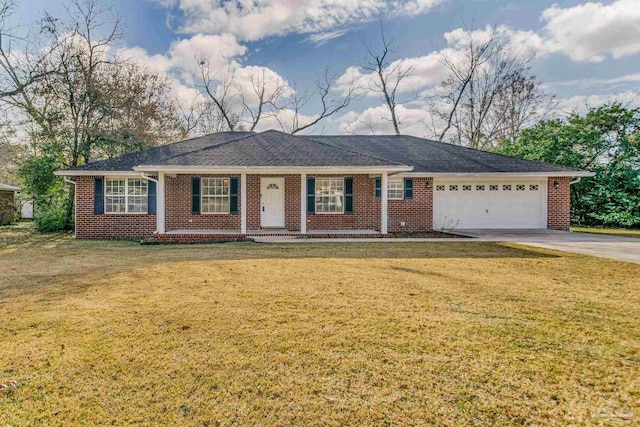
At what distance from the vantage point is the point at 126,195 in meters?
13.1

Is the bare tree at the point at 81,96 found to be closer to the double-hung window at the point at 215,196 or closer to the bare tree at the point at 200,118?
the double-hung window at the point at 215,196

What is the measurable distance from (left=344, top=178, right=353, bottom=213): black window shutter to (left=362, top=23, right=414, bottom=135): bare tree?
637 inches

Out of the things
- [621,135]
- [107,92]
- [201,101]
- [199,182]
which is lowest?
[199,182]

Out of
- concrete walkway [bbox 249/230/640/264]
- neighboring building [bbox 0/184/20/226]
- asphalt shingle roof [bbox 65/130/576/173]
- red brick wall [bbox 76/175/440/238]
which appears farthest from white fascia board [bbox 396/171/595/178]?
neighboring building [bbox 0/184/20/226]

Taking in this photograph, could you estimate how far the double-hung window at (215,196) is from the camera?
43.8ft

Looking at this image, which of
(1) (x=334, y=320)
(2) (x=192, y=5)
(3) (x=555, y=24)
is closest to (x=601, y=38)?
(3) (x=555, y=24)

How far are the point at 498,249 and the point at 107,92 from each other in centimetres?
1868

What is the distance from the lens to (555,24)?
1788cm

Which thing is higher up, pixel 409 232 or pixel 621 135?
pixel 621 135

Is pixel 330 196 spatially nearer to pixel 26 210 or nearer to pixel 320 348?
pixel 320 348

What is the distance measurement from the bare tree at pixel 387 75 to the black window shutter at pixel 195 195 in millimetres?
19251

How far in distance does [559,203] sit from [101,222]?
61.0 feet

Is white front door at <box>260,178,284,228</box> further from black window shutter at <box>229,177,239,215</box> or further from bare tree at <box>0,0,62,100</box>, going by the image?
bare tree at <box>0,0,62,100</box>

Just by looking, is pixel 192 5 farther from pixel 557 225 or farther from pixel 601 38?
pixel 601 38
